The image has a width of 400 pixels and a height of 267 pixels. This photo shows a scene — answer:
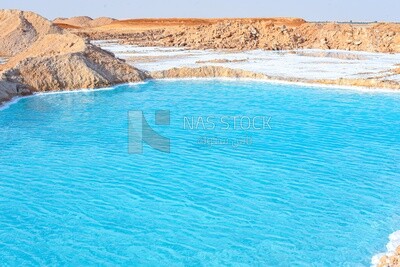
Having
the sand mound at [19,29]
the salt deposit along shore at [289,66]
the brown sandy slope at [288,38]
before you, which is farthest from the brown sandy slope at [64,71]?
the brown sandy slope at [288,38]

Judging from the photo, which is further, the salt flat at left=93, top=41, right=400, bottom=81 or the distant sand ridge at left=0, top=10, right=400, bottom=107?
the salt flat at left=93, top=41, right=400, bottom=81

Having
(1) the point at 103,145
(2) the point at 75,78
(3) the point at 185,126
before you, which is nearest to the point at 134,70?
(2) the point at 75,78

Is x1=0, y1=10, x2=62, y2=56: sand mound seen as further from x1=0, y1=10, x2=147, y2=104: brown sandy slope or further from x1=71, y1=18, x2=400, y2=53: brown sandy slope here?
x1=0, y1=10, x2=147, y2=104: brown sandy slope

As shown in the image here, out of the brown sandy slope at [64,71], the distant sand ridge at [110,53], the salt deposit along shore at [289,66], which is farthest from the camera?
the salt deposit along shore at [289,66]

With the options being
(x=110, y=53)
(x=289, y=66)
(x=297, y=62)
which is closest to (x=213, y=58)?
(x=297, y=62)

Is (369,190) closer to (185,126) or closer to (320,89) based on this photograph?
(185,126)

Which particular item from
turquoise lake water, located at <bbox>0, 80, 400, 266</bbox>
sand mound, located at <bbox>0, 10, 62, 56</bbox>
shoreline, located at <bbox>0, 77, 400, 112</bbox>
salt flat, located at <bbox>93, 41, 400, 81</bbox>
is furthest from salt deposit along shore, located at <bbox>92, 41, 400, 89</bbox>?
sand mound, located at <bbox>0, 10, 62, 56</bbox>

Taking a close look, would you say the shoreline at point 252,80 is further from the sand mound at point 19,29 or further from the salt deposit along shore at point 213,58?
the sand mound at point 19,29
